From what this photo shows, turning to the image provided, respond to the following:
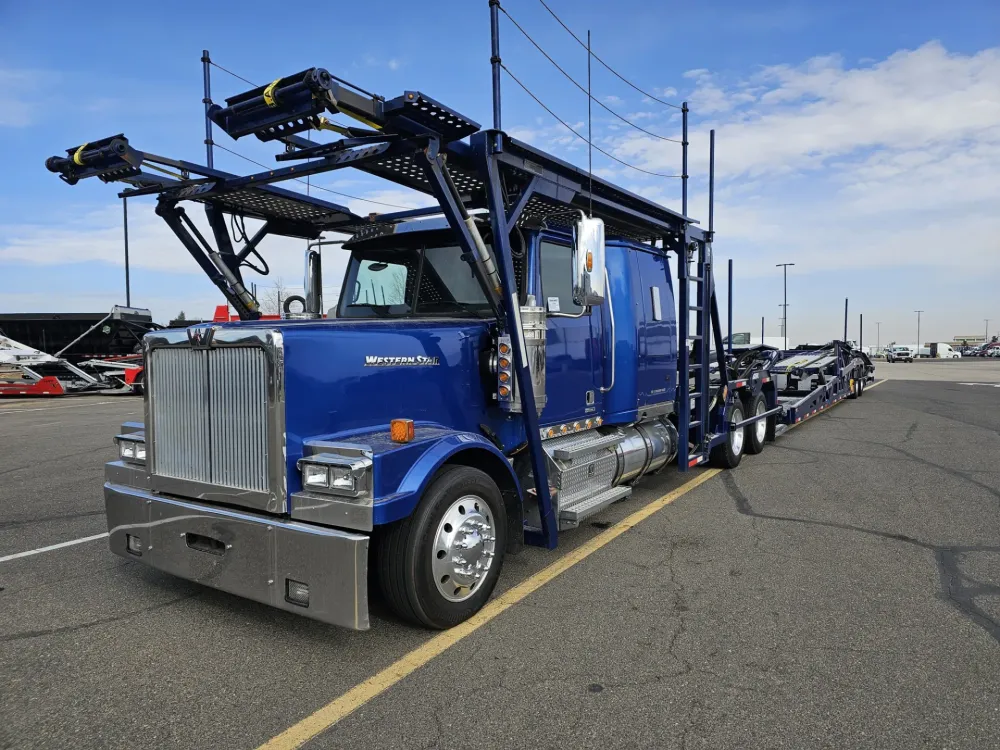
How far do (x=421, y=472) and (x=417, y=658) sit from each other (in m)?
0.91

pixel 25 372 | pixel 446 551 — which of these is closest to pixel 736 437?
pixel 446 551

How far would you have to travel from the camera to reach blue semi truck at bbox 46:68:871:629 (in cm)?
318

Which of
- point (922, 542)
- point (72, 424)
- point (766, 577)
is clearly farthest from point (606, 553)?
point (72, 424)

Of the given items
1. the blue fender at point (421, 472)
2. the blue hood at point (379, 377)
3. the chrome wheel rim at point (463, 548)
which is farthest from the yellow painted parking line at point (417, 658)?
the blue hood at point (379, 377)

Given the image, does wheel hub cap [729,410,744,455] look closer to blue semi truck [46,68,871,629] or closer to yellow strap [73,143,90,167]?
blue semi truck [46,68,871,629]

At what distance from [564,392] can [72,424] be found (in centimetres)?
1210

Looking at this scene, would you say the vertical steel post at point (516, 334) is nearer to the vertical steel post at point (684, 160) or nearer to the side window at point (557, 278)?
the side window at point (557, 278)

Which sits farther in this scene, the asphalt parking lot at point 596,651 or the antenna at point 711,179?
the antenna at point 711,179

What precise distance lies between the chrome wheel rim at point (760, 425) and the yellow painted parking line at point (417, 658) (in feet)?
14.7

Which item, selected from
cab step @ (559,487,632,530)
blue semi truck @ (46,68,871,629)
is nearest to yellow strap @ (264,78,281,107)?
blue semi truck @ (46,68,871,629)

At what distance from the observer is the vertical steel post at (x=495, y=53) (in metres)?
4.08

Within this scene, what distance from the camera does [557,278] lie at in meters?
4.98

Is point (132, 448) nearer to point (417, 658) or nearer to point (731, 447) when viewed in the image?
point (417, 658)

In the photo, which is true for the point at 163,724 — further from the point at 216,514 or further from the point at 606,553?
the point at 606,553
